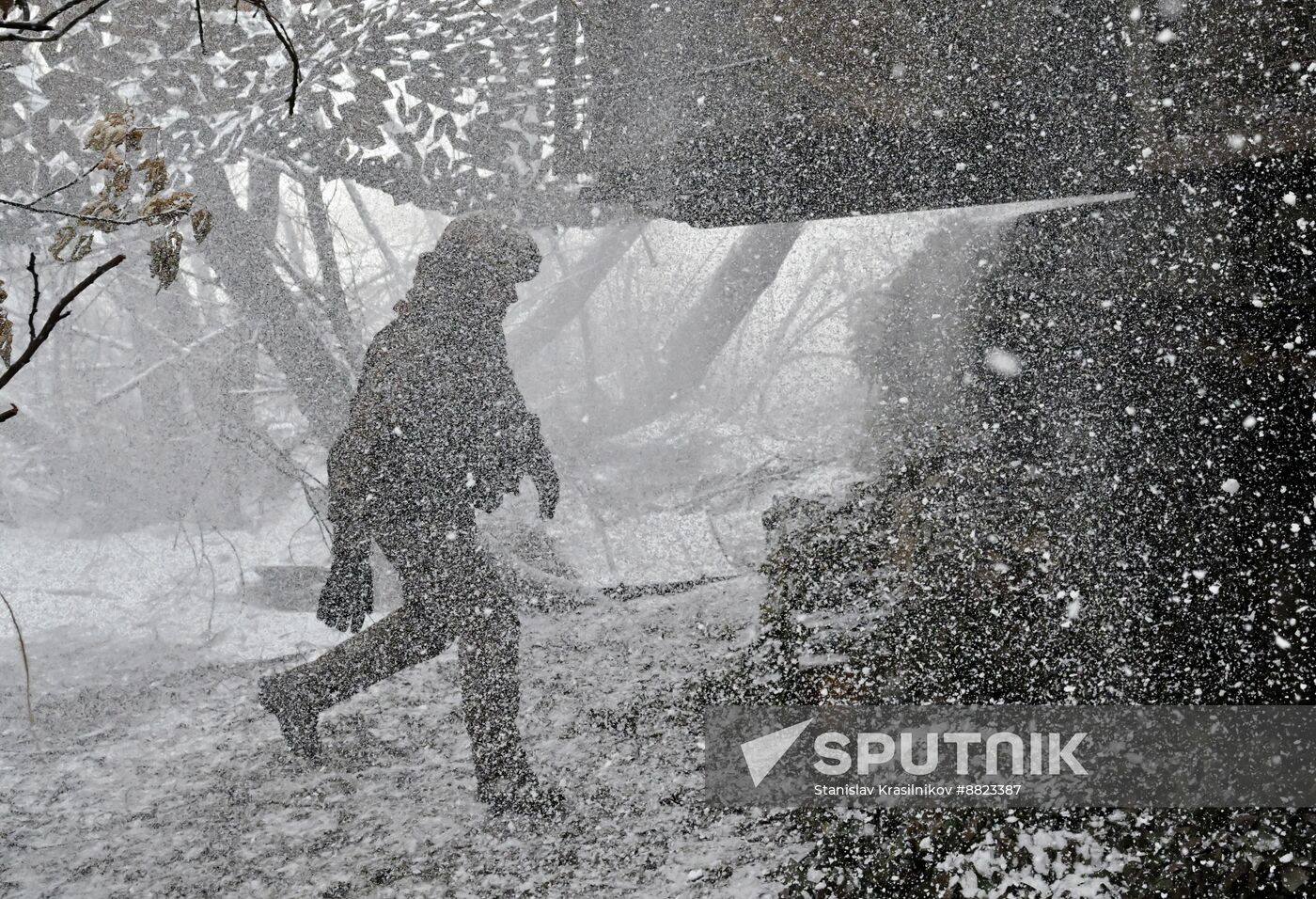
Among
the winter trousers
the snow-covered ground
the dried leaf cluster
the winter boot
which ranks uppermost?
the dried leaf cluster

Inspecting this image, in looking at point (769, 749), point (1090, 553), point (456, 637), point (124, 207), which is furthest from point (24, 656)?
point (1090, 553)

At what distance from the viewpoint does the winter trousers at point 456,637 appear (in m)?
1.62

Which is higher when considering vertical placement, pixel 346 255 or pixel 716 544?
pixel 346 255

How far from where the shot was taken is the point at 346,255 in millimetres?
3404

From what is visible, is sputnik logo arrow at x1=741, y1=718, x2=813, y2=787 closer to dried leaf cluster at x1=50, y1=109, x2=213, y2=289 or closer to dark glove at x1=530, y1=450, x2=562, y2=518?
dark glove at x1=530, y1=450, x2=562, y2=518

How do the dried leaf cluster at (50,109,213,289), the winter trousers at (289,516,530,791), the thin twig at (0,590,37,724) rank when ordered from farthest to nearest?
the winter trousers at (289,516,530,791) → the thin twig at (0,590,37,724) → the dried leaf cluster at (50,109,213,289)

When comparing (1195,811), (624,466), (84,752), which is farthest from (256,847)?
(624,466)

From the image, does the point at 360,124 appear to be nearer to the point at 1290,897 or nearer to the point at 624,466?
the point at 624,466

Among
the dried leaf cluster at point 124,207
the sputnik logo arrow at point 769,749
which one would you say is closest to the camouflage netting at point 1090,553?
the sputnik logo arrow at point 769,749

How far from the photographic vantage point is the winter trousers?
5.31ft

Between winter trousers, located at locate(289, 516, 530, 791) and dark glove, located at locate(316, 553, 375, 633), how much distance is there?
116 millimetres

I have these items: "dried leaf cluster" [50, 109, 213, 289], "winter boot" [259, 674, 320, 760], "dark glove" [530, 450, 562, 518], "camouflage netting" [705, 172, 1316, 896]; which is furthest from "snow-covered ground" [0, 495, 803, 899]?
"dried leaf cluster" [50, 109, 213, 289]

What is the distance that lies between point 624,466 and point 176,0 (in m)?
2.54

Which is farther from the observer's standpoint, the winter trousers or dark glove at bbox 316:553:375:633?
dark glove at bbox 316:553:375:633
